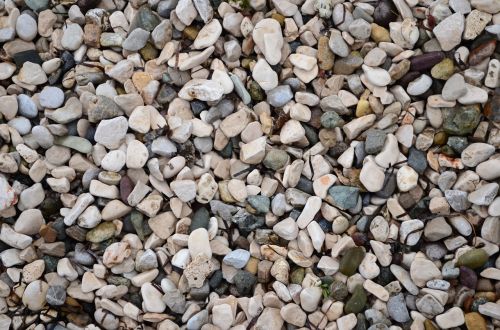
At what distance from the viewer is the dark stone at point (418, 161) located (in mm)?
1195

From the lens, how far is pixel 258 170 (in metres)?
1.23

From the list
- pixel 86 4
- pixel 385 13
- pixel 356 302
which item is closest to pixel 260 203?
pixel 356 302

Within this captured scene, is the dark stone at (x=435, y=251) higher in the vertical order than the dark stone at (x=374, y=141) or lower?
lower

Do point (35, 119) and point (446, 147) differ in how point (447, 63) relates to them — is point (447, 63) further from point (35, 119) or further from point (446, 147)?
point (35, 119)

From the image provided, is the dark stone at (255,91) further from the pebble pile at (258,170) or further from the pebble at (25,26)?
the pebble at (25,26)

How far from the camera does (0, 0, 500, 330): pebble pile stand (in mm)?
1154

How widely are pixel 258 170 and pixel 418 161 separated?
317mm

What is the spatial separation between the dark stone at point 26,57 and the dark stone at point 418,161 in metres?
0.81

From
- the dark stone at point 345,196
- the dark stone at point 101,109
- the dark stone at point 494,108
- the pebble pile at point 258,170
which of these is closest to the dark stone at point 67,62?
the pebble pile at point 258,170

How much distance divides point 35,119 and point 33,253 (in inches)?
11.0

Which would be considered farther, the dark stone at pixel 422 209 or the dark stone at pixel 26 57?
the dark stone at pixel 26 57

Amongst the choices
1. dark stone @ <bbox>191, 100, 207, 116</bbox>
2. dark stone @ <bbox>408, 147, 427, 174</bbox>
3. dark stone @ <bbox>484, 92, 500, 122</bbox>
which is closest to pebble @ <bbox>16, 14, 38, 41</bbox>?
dark stone @ <bbox>191, 100, 207, 116</bbox>

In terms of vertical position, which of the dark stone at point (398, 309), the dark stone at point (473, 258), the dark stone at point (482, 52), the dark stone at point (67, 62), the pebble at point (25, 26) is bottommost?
the dark stone at point (398, 309)

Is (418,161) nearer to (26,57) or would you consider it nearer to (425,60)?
(425,60)
